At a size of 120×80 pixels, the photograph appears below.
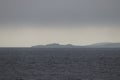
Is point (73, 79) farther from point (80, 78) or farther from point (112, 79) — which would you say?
point (112, 79)

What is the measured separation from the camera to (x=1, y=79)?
45.2 ft

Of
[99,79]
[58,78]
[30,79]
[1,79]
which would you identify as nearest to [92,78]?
[99,79]

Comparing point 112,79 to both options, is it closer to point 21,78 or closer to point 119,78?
point 119,78

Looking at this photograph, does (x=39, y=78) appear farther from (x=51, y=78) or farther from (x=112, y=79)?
(x=112, y=79)

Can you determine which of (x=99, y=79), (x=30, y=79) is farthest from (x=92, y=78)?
(x=30, y=79)

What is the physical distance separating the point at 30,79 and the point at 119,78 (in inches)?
149

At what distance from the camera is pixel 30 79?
551 inches

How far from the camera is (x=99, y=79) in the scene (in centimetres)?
1412

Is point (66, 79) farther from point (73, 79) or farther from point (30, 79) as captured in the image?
point (30, 79)

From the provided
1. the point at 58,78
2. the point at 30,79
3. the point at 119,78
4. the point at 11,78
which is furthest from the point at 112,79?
the point at 11,78

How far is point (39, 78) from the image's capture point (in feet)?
46.7

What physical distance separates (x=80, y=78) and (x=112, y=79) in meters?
1.37

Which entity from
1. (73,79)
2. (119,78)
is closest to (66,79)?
(73,79)

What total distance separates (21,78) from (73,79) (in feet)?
7.49
